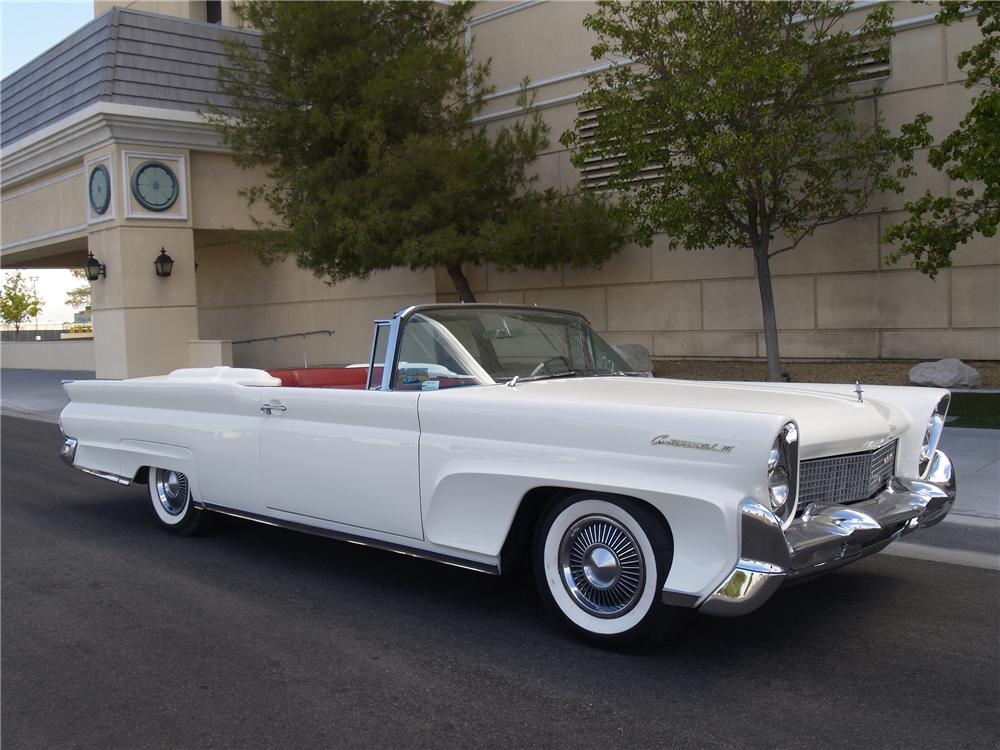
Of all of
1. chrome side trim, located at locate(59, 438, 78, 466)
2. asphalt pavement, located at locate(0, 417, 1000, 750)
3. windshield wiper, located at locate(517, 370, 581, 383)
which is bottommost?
asphalt pavement, located at locate(0, 417, 1000, 750)

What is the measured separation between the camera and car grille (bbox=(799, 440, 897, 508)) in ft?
13.2

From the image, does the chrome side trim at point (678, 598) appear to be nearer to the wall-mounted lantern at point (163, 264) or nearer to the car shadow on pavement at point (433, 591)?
the car shadow on pavement at point (433, 591)

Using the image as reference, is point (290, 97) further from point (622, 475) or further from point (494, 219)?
point (622, 475)

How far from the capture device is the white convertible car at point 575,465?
12.0 feet

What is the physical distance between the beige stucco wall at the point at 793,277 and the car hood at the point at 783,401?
8.96 meters

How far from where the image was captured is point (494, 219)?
15578 mm

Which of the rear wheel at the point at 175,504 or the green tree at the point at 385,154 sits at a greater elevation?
the green tree at the point at 385,154

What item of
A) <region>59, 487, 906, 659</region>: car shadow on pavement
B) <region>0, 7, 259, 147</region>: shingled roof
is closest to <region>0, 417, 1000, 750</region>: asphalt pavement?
<region>59, 487, 906, 659</region>: car shadow on pavement

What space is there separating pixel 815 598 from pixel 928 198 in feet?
23.3

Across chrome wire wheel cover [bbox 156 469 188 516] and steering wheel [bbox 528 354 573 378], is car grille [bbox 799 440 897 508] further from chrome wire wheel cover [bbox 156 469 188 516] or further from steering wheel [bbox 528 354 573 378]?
chrome wire wheel cover [bbox 156 469 188 516]

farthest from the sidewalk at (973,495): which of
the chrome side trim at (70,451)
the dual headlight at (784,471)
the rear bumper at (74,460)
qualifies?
the chrome side trim at (70,451)

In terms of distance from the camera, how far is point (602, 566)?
4.03m

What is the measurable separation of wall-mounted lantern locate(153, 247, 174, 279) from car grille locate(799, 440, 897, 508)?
1716 cm

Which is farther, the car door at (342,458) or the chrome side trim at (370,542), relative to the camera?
the car door at (342,458)
